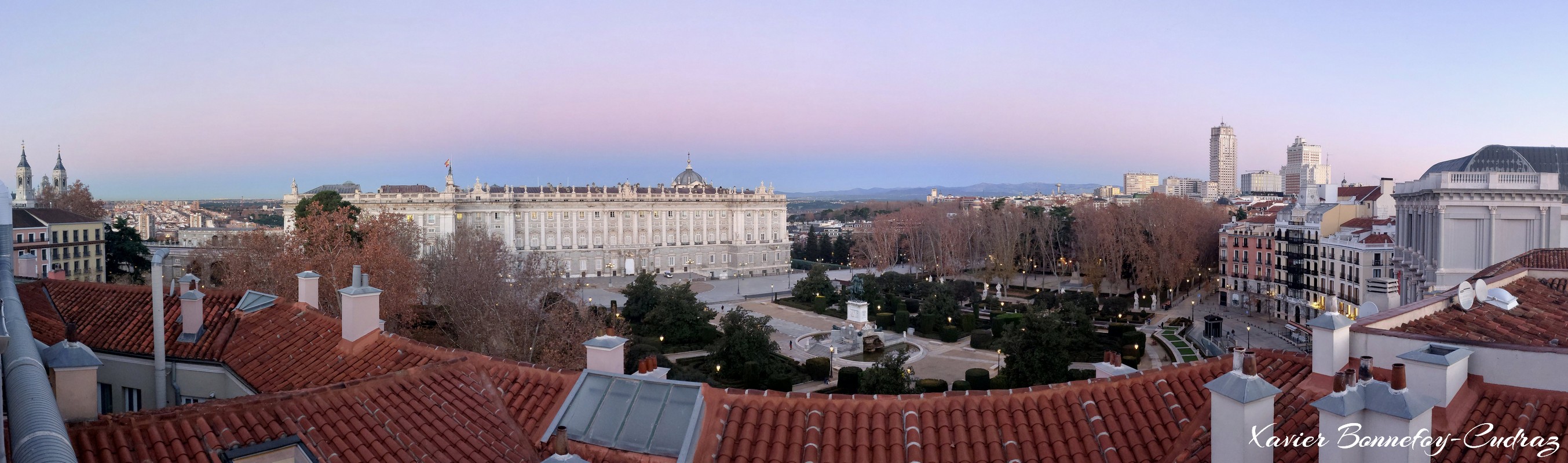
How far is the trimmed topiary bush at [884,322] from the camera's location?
34.5 metres

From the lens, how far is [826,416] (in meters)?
6.16

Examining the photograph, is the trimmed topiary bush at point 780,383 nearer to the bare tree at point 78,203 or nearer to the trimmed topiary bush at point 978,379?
the trimmed topiary bush at point 978,379

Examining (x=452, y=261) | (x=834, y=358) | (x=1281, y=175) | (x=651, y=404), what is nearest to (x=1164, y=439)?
(x=651, y=404)

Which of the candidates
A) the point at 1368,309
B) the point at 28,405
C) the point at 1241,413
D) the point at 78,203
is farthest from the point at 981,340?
the point at 78,203

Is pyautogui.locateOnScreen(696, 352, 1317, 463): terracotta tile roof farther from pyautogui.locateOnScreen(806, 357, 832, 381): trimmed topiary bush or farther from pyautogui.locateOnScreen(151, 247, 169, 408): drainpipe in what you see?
pyautogui.locateOnScreen(806, 357, 832, 381): trimmed topiary bush

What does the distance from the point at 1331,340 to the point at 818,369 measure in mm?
18851

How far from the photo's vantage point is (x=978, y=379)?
2206 cm

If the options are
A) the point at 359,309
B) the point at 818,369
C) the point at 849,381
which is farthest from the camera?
the point at 818,369

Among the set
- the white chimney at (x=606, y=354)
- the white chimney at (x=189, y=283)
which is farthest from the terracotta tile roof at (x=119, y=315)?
the white chimney at (x=606, y=354)

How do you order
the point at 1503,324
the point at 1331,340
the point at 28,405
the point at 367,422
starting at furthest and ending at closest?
the point at 1503,324 → the point at 1331,340 → the point at 367,422 → the point at 28,405

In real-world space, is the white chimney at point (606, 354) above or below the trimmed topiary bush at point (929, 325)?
above

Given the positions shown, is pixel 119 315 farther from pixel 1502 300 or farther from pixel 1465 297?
pixel 1502 300

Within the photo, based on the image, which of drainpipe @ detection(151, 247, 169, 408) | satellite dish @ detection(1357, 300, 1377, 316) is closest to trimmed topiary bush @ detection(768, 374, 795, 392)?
drainpipe @ detection(151, 247, 169, 408)

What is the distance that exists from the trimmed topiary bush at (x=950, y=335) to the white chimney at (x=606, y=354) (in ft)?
83.8
